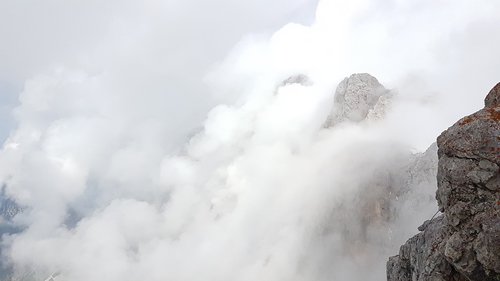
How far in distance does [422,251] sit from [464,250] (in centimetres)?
601

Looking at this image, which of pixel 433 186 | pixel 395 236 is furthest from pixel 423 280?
pixel 395 236

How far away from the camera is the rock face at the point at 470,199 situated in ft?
75.7

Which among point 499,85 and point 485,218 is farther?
point 499,85

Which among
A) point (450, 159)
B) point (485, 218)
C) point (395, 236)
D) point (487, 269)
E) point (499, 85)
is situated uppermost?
point (395, 236)

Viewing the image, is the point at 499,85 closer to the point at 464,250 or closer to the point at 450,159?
the point at 450,159

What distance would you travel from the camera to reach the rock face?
23.1 metres

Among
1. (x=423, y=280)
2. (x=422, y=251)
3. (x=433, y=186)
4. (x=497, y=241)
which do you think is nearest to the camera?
(x=497, y=241)

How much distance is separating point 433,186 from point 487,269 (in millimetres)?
150326

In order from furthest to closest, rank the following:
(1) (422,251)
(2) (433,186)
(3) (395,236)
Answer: (3) (395,236) < (2) (433,186) < (1) (422,251)

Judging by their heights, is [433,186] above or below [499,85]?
above

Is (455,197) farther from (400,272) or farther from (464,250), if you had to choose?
(400,272)

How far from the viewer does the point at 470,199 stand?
24.6 metres

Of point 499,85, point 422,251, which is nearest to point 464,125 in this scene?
point 499,85

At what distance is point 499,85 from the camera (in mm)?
26891
